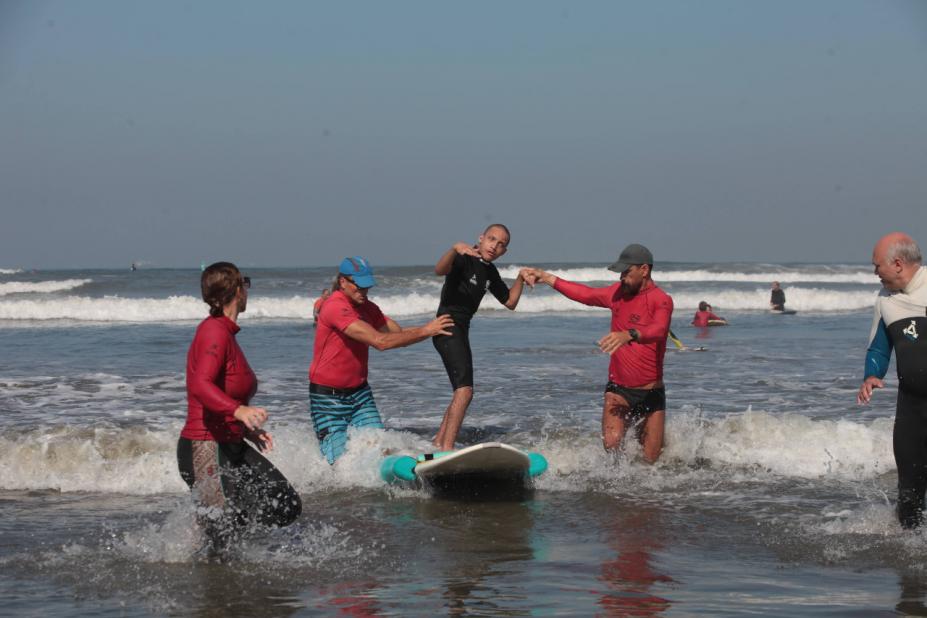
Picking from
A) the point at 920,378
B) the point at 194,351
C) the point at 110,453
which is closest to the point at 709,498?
the point at 920,378

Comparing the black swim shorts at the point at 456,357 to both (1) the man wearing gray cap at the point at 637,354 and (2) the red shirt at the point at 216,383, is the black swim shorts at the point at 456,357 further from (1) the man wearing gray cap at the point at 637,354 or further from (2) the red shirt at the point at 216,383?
(2) the red shirt at the point at 216,383

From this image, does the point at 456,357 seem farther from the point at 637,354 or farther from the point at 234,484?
the point at 234,484

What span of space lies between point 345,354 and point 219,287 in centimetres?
267

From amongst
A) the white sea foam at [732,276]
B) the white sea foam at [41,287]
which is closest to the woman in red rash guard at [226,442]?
the white sea foam at [41,287]

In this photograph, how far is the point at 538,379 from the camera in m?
15.6

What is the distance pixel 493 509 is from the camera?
7863 mm

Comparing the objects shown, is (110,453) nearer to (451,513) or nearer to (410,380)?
(451,513)

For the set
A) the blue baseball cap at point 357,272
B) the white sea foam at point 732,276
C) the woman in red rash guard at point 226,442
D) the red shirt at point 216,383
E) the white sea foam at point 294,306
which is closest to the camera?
the red shirt at point 216,383

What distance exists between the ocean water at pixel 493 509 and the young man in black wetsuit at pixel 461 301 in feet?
1.98

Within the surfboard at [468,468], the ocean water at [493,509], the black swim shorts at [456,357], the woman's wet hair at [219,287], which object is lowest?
the ocean water at [493,509]

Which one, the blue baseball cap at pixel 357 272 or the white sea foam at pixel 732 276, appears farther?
the white sea foam at pixel 732 276

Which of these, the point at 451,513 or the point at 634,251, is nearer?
the point at 451,513

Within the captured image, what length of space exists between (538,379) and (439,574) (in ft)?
31.8

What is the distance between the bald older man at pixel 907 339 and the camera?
19.3 feet
